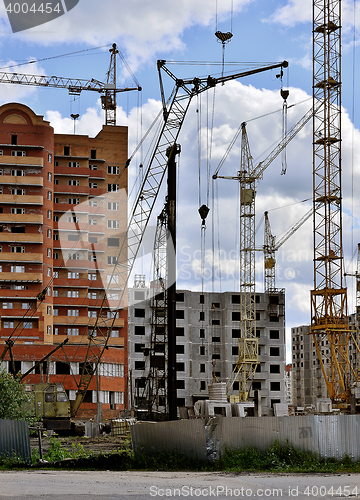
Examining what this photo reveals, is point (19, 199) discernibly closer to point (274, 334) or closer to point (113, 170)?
point (113, 170)

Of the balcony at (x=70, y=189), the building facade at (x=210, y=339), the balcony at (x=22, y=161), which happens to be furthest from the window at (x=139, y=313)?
the balcony at (x=22, y=161)

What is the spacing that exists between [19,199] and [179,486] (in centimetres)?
9701

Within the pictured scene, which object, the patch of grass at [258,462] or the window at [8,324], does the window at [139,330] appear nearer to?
the window at [8,324]

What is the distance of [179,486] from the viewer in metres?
19.8

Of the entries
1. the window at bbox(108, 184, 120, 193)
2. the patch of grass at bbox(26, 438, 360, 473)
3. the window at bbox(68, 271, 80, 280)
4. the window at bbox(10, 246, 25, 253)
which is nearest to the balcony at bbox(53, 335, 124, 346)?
the window at bbox(68, 271, 80, 280)

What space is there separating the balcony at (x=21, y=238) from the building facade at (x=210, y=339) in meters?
18.0

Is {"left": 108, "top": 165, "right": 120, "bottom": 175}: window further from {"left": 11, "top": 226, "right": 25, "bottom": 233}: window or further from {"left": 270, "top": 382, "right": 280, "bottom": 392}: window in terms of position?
{"left": 270, "top": 382, "right": 280, "bottom": 392}: window

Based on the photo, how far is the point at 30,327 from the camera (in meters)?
108

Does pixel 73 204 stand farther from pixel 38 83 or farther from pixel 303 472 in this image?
pixel 303 472

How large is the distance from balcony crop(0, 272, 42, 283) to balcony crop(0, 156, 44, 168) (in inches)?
684

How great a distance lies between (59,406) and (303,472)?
145ft

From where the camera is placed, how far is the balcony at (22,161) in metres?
112

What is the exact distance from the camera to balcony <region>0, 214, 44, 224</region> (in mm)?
111125

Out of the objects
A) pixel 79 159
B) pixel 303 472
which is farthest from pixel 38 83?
pixel 303 472
